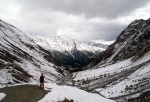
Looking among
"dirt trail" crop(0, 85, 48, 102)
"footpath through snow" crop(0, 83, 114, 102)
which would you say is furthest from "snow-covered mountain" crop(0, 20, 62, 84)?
"footpath through snow" crop(0, 83, 114, 102)

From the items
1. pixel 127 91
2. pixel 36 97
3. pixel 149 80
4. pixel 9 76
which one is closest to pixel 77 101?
pixel 36 97

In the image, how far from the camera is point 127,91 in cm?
4950

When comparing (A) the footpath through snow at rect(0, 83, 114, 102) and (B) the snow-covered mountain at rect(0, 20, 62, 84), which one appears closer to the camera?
(A) the footpath through snow at rect(0, 83, 114, 102)

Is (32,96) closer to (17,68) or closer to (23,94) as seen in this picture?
(23,94)

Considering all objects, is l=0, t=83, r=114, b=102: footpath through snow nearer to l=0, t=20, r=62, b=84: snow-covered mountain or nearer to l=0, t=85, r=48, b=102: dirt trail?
l=0, t=85, r=48, b=102: dirt trail

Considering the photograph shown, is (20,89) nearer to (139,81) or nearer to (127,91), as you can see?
(127,91)

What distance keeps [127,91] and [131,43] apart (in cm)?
12914

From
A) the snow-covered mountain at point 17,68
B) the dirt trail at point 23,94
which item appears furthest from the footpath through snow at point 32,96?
the snow-covered mountain at point 17,68

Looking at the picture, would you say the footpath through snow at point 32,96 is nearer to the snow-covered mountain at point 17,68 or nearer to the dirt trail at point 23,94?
the dirt trail at point 23,94

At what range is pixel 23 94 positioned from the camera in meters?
33.3

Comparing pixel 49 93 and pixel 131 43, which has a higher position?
pixel 131 43

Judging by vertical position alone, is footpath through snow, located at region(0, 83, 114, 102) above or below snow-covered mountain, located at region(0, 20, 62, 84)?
below

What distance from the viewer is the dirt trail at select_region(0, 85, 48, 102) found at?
3101 cm

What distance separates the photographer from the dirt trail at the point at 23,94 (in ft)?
102
